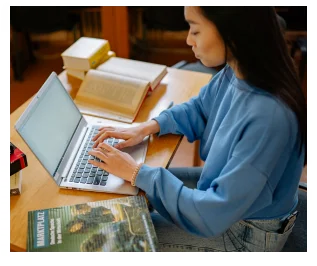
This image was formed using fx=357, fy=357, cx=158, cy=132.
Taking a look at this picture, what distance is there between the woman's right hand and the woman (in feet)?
0.30

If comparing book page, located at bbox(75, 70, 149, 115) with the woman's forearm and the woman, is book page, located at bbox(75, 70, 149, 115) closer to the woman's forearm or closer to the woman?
the woman's forearm

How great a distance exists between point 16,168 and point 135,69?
0.71 meters

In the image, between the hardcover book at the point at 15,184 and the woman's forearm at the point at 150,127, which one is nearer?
the hardcover book at the point at 15,184

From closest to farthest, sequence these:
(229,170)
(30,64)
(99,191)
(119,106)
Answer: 1. (229,170)
2. (99,191)
3. (119,106)
4. (30,64)

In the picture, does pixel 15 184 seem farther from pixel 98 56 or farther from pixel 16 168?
pixel 98 56

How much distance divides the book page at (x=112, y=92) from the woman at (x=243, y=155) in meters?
Result: 0.34

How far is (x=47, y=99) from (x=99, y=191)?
0.33 meters

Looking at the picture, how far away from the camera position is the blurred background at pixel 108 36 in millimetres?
2459

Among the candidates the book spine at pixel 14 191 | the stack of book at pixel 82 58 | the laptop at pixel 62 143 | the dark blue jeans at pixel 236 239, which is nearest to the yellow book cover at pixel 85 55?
the stack of book at pixel 82 58

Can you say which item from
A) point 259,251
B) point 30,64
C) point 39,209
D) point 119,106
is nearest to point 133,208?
point 39,209

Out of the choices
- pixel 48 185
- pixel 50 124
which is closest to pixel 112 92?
pixel 50 124

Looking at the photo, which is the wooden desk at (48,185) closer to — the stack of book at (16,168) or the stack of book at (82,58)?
the stack of book at (16,168)

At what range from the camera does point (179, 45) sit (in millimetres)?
3594

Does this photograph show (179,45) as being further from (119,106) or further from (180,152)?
(119,106)
